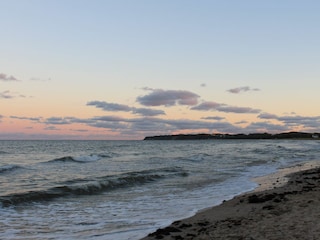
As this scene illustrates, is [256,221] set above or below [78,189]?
above

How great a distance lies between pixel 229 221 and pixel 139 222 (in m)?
2.34

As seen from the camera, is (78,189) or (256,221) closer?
(256,221)

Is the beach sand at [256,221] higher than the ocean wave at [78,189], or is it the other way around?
the beach sand at [256,221]

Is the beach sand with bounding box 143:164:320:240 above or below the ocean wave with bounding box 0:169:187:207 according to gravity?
above

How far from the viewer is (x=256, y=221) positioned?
8891 millimetres

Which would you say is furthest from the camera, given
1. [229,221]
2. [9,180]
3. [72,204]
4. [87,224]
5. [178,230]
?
[9,180]

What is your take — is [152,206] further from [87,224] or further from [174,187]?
[174,187]

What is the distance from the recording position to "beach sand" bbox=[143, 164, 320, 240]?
7.52 meters

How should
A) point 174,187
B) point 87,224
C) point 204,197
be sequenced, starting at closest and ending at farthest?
1. point 87,224
2. point 204,197
3. point 174,187

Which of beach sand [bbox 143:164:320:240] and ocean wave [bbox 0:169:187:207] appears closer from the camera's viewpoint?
beach sand [bbox 143:164:320:240]

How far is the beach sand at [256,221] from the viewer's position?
296 inches

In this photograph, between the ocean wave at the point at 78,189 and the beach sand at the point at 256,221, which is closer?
the beach sand at the point at 256,221

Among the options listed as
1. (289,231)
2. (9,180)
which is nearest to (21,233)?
(289,231)

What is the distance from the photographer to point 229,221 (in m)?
9.27
